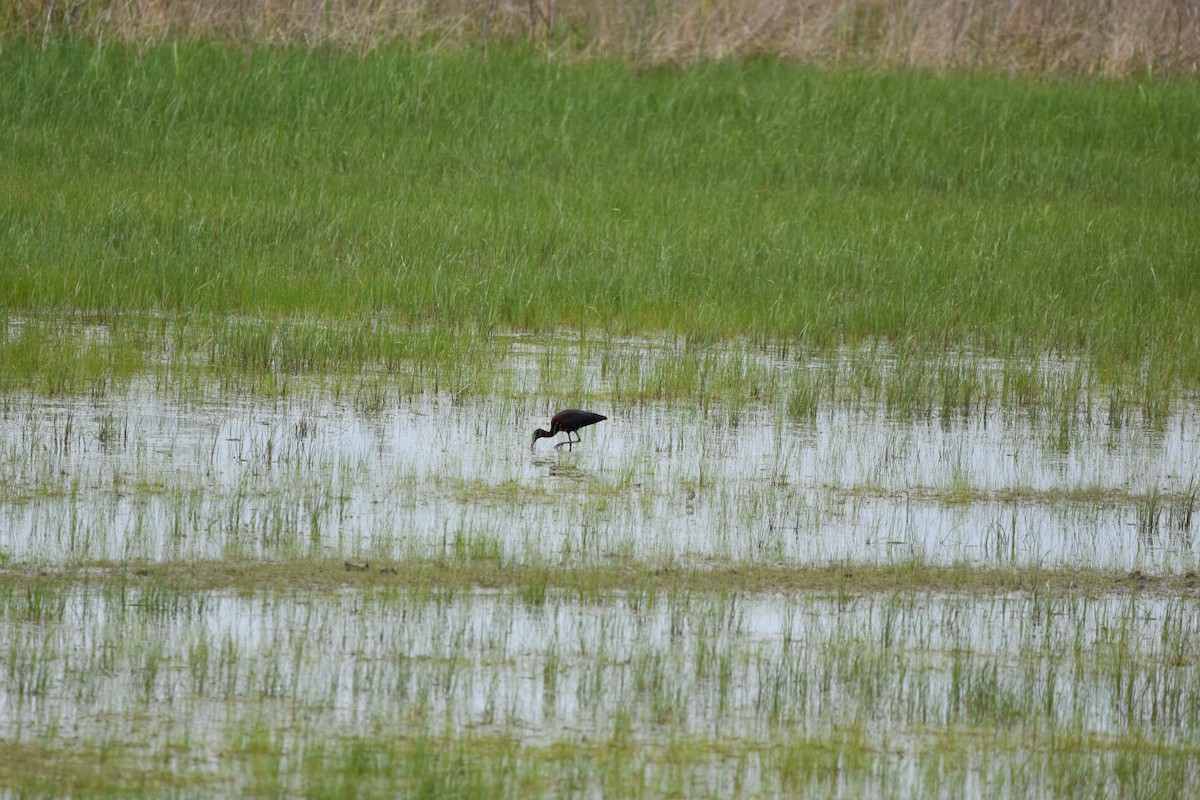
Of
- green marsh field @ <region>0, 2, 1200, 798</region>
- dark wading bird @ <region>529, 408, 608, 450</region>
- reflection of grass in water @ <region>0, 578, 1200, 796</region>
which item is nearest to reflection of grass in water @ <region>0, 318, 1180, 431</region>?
green marsh field @ <region>0, 2, 1200, 798</region>

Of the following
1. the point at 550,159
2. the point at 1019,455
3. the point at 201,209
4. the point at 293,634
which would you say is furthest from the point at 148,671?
the point at 550,159

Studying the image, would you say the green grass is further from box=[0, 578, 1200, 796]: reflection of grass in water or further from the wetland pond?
box=[0, 578, 1200, 796]: reflection of grass in water

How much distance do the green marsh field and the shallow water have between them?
0.03m

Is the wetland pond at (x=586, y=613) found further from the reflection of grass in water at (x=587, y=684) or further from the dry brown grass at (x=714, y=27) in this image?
the dry brown grass at (x=714, y=27)

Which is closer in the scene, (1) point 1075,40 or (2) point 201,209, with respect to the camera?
(2) point 201,209

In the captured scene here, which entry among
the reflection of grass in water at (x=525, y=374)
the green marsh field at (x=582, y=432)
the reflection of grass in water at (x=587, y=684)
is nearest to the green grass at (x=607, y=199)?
the green marsh field at (x=582, y=432)

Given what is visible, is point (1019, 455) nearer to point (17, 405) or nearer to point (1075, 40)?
point (17, 405)

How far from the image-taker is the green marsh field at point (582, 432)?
421 centimetres

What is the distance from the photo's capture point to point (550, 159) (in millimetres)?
14180

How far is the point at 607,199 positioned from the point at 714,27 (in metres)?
5.50

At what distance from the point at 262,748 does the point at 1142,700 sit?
2.37 m

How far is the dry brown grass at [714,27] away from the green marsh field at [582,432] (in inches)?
9.7

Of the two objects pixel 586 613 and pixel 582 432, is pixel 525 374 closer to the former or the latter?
pixel 582 432

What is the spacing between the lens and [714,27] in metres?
17.6
